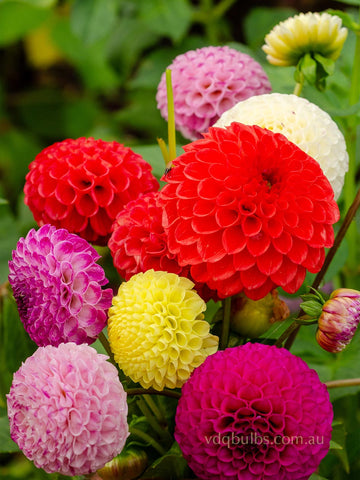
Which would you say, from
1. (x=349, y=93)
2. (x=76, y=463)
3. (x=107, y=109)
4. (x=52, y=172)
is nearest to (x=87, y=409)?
(x=76, y=463)

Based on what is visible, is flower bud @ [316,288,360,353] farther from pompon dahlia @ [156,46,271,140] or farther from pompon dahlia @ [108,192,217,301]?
pompon dahlia @ [156,46,271,140]

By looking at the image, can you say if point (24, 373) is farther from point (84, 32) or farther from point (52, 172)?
point (84, 32)

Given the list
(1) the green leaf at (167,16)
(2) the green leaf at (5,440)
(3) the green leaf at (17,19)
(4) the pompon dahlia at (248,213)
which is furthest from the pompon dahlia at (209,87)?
(3) the green leaf at (17,19)

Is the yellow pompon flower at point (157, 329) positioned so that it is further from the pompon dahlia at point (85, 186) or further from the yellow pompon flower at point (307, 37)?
the yellow pompon flower at point (307, 37)

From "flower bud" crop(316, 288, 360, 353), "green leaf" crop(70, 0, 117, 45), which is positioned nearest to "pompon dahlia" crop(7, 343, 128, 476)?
"flower bud" crop(316, 288, 360, 353)

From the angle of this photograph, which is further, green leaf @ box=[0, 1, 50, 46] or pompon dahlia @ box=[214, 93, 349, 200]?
green leaf @ box=[0, 1, 50, 46]

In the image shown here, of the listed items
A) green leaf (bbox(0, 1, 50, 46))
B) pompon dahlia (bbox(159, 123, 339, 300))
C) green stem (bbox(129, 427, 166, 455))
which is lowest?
green stem (bbox(129, 427, 166, 455))
